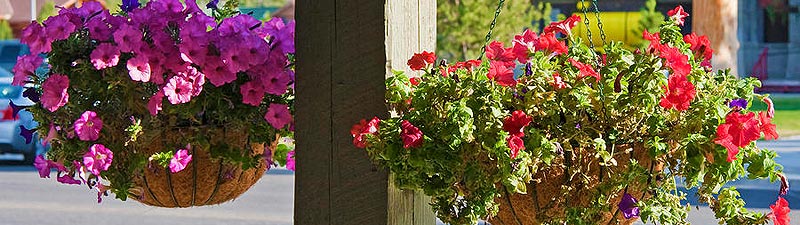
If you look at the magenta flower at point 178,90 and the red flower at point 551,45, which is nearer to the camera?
the red flower at point 551,45

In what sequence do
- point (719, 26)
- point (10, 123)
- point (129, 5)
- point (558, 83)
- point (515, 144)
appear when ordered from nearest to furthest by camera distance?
point (515, 144) < point (558, 83) < point (129, 5) < point (10, 123) < point (719, 26)

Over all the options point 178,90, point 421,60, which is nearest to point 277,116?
point 178,90

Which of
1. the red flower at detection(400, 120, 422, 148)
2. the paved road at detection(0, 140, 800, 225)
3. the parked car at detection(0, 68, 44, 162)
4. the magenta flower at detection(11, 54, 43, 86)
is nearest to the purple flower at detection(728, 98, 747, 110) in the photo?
the red flower at detection(400, 120, 422, 148)

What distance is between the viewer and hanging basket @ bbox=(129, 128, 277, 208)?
221 cm

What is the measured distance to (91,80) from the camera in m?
2.21

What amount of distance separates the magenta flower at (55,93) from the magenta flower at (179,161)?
0.25 m

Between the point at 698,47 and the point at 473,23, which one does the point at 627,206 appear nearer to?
the point at 698,47

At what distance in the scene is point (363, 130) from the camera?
179cm

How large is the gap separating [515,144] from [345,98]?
12.9 inches

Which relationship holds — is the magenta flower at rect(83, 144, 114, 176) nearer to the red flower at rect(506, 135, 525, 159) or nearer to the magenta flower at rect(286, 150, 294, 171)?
the magenta flower at rect(286, 150, 294, 171)

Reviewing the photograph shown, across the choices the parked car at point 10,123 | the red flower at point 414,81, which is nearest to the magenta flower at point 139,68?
the red flower at point 414,81

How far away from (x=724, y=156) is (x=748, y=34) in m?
25.9

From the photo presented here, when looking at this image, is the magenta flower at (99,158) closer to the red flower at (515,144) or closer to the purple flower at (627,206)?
the red flower at (515,144)

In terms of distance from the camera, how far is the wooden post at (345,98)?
6.24ft
